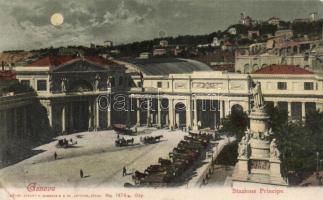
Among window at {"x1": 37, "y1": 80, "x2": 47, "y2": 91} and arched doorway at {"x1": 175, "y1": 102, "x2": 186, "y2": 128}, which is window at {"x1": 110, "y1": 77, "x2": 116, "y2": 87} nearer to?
window at {"x1": 37, "y1": 80, "x2": 47, "y2": 91}

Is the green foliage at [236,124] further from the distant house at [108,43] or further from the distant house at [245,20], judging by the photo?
the distant house at [108,43]

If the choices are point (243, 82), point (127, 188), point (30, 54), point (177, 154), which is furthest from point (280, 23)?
point (30, 54)

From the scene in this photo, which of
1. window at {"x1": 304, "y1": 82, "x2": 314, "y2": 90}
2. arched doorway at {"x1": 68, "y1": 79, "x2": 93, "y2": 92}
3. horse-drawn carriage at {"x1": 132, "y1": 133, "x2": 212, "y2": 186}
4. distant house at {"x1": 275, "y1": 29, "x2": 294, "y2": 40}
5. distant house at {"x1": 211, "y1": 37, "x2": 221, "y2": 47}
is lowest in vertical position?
horse-drawn carriage at {"x1": 132, "y1": 133, "x2": 212, "y2": 186}

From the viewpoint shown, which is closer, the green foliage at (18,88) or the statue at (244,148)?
the statue at (244,148)

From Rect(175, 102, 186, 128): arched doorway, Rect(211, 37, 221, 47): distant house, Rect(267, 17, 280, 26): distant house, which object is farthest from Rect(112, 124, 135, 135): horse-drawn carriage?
Rect(267, 17, 280, 26): distant house

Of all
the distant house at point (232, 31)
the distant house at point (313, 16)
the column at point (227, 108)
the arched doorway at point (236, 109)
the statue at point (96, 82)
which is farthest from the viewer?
the statue at point (96, 82)

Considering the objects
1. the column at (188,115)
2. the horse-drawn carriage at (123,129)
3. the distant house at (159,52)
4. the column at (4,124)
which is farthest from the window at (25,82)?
the column at (188,115)

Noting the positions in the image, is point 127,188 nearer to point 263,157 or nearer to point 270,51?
point 263,157
